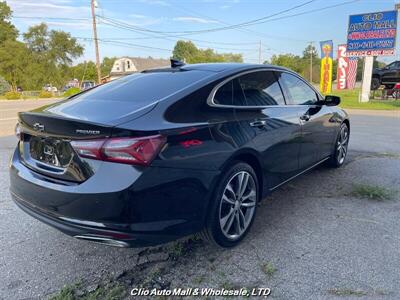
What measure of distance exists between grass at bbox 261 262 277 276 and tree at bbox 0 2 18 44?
222 feet

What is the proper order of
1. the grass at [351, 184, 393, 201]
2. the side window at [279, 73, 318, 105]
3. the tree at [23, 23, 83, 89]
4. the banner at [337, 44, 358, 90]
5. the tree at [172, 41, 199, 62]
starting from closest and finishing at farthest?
the side window at [279, 73, 318, 105] → the grass at [351, 184, 393, 201] → the banner at [337, 44, 358, 90] → the tree at [23, 23, 83, 89] → the tree at [172, 41, 199, 62]

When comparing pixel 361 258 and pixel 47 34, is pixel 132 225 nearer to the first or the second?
pixel 361 258

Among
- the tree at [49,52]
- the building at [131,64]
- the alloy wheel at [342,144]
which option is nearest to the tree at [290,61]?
the building at [131,64]

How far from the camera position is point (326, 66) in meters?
23.7

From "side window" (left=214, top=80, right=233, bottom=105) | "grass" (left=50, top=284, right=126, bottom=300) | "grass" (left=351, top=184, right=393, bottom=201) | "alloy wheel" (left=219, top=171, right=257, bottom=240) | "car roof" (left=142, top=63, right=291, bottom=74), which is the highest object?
"car roof" (left=142, top=63, right=291, bottom=74)

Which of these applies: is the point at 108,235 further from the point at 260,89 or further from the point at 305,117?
the point at 305,117

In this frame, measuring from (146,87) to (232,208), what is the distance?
1.32 m

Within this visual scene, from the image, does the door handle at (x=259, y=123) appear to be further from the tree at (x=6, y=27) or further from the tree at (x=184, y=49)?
the tree at (x=184, y=49)

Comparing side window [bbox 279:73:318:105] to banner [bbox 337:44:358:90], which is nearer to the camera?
side window [bbox 279:73:318:105]

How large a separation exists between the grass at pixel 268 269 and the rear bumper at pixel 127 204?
0.63 meters

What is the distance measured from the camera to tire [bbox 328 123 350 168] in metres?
5.10

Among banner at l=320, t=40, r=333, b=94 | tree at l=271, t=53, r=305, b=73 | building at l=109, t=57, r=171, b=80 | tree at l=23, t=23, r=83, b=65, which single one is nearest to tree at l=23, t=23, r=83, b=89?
tree at l=23, t=23, r=83, b=65

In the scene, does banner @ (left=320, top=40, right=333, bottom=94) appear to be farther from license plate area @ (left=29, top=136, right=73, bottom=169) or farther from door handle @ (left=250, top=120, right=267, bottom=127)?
license plate area @ (left=29, top=136, right=73, bottom=169)

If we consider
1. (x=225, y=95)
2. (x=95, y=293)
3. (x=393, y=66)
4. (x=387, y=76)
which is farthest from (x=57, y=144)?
(x=393, y=66)
